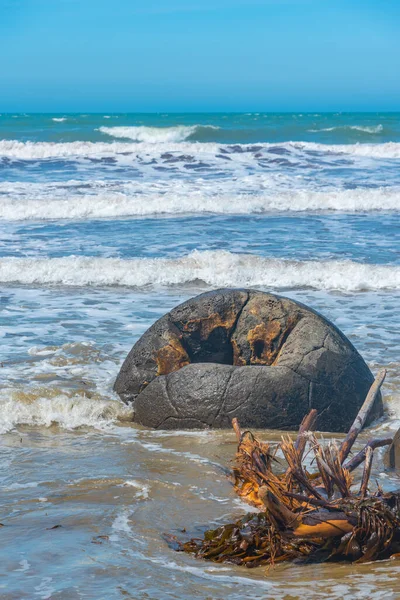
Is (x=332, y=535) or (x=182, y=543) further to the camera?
(x=182, y=543)

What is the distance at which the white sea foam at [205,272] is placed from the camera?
10148 millimetres

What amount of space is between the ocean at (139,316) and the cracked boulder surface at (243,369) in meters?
0.18

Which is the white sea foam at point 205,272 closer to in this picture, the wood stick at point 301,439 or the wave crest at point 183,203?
the wave crest at point 183,203

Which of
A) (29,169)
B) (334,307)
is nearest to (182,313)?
(334,307)

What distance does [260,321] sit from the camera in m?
5.69

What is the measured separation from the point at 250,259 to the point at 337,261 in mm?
1230

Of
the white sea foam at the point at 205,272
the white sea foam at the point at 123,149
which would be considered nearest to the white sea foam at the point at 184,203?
the white sea foam at the point at 205,272

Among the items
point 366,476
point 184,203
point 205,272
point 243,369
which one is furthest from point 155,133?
point 366,476

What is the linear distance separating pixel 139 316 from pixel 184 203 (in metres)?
8.99

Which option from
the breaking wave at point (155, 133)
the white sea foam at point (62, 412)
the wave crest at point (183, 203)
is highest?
the breaking wave at point (155, 133)

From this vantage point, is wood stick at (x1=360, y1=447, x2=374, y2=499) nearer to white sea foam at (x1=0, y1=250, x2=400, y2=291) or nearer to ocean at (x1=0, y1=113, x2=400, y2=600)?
ocean at (x1=0, y1=113, x2=400, y2=600)

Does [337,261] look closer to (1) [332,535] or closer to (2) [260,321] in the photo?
(2) [260,321]

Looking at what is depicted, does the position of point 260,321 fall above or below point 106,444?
above

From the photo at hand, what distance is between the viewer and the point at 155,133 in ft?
127
